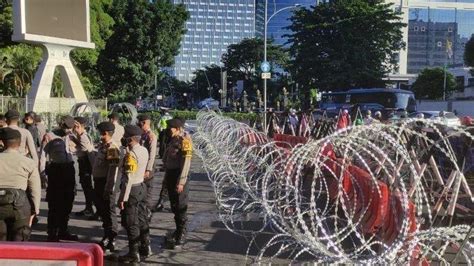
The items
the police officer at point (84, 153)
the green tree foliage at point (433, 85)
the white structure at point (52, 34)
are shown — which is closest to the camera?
the police officer at point (84, 153)

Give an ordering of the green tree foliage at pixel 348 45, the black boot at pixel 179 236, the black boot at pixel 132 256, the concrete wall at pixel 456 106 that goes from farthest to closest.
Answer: the concrete wall at pixel 456 106 → the green tree foliage at pixel 348 45 → the black boot at pixel 179 236 → the black boot at pixel 132 256

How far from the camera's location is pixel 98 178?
8555 millimetres

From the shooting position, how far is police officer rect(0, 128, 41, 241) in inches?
233

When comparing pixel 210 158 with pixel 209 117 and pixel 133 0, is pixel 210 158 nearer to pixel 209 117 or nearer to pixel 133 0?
pixel 209 117

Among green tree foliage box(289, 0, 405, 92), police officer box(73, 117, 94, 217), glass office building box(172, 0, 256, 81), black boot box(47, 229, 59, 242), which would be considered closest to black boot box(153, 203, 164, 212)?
police officer box(73, 117, 94, 217)

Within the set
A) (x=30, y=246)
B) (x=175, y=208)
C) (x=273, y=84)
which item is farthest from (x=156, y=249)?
(x=273, y=84)

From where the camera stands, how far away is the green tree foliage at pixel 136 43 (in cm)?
4516

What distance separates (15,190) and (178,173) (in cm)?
278

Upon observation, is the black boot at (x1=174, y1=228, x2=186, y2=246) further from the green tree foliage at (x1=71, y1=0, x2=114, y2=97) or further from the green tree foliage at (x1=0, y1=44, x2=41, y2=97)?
the green tree foliage at (x1=71, y1=0, x2=114, y2=97)

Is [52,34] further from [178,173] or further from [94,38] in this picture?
[178,173]

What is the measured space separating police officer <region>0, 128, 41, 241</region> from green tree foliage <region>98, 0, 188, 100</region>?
39.3 meters

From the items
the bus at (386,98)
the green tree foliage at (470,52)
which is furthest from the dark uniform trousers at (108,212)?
the green tree foliage at (470,52)

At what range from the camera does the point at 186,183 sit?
8445mm

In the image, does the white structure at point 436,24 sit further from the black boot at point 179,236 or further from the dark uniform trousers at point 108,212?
the dark uniform trousers at point 108,212
